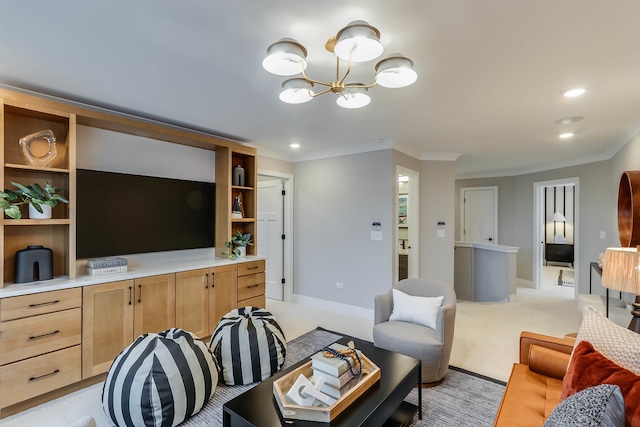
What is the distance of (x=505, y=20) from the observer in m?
1.58

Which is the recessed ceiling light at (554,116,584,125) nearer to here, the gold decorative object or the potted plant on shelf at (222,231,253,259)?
the potted plant on shelf at (222,231,253,259)

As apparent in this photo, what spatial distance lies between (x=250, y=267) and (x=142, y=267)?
1.16m

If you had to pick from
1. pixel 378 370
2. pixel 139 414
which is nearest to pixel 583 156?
pixel 378 370

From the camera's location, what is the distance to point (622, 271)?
1782mm

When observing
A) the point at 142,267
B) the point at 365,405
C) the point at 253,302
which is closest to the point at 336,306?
the point at 253,302

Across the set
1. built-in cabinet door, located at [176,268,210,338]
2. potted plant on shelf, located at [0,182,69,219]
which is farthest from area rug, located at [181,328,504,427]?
potted plant on shelf, located at [0,182,69,219]

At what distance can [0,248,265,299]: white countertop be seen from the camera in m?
2.27

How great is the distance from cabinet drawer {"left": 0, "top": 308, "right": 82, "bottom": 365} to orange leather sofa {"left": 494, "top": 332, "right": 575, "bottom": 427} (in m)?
2.91

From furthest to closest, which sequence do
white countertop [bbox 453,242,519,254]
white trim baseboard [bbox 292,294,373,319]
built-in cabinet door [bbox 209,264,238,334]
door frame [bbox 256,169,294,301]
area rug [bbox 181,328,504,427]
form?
white countertop [bbox 453,242,519,254], door frame [bbox 256,169,294,301], white trim baseboard [bbox 292,294,373,319], built-in cabinet door [bbox 209,264,238,334], area rug [bbox 181,328,504,427]

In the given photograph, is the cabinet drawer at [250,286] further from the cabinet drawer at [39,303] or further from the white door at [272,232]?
the cabinet drawer at [39,303]

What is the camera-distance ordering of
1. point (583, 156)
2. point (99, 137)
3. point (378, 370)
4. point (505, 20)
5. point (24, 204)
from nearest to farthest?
1. point (505, 20)
2. point (378, 370)
3. point (24, 204)
4. point (99, 137)
5. point (583, 156)

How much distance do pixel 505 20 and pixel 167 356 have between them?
2.78 metres

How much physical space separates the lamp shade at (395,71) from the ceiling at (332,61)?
0.70 feet

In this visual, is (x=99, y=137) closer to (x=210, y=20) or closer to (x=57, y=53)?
(x=57, y=53)
